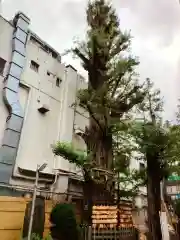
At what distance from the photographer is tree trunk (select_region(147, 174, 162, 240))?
7.82m

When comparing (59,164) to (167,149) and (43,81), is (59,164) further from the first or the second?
(167,149)

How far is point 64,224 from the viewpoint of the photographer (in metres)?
6.28

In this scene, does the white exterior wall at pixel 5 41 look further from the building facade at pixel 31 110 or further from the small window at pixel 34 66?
the small window at pixel 34 66

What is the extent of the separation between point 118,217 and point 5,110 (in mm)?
5778

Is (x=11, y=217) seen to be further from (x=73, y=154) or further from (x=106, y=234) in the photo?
(x=106, y=234)

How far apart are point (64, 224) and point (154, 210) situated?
346 centimetres

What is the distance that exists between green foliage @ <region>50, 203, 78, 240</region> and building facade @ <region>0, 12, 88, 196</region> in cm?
A: 314

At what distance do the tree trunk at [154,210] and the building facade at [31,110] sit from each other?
383cm

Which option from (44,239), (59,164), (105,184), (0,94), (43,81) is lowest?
(44,239)

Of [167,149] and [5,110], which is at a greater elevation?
[5,110]

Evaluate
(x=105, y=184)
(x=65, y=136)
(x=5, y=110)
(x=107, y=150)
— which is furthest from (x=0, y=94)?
(x=105, y=184)

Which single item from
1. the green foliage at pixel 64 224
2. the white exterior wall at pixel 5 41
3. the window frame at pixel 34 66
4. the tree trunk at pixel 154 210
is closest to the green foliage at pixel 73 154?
the green foliage at pixel 64 224

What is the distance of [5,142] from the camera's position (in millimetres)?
9055

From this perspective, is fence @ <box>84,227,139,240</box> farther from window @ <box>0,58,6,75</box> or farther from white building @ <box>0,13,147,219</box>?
window @ <box>0,58,6,75</box>
